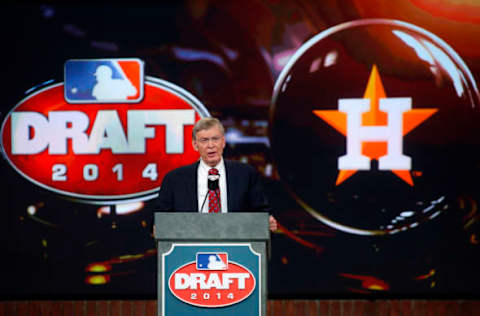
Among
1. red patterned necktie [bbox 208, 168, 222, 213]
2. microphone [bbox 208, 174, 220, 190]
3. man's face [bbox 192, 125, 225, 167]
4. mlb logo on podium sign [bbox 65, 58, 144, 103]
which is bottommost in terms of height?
red patterned necktie [bbox 208, 168, 222, 213]

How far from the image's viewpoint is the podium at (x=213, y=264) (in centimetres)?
212

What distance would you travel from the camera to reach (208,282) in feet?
7.00

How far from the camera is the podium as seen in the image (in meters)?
2.12

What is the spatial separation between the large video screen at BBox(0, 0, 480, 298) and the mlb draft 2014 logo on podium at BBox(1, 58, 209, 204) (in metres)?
0.01

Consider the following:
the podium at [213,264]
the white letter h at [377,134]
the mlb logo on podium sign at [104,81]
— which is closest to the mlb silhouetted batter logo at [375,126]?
the white letter h at [377,134]

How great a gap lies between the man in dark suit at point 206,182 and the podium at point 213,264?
1.03 feet

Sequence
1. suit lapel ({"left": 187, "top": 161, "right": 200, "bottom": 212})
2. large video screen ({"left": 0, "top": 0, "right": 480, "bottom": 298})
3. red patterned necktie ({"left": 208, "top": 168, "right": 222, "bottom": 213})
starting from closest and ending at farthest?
red patterned necktie ({"left": 208, "top": 168, "right": 222, "bottom": 213}), suit lapel ({"left": 187, "top": 161, "right": 200, "bottom": 212}), large video screen ({"left": 0, "top": 0, "right": 480, "bottom": 298})

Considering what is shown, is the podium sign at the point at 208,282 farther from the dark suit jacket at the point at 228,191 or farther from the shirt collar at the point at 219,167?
the shirt collar at the point at 219,167

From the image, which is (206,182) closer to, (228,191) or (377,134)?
(228,191)

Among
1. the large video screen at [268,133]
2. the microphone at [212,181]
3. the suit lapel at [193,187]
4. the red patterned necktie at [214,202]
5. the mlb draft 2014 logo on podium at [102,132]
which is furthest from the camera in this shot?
the mlb draft 2014 logo on podium at [102,132]

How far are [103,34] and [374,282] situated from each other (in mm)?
2849

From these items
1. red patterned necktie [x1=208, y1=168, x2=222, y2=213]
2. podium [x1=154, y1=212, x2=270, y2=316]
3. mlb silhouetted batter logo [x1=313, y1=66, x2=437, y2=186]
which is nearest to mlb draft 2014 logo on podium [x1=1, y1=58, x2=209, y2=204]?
mlb silhouetted batter logo [x1=313, y1=66, x2=437, y2=186]

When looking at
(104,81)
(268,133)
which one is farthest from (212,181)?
(104,81)

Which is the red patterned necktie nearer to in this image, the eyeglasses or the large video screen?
the eyeglasses
